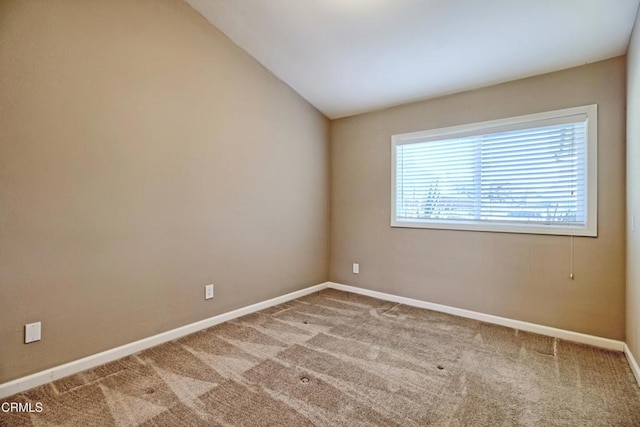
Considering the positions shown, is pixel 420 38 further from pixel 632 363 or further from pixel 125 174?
pixel 632 363

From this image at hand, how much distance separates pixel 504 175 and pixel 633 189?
0.95 m

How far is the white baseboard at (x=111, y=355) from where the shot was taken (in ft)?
6.18

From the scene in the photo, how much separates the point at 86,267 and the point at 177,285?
0.70 metres

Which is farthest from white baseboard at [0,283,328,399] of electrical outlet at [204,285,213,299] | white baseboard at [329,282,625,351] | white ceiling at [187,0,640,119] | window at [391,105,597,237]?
white ceiling at [187,0,640,119]

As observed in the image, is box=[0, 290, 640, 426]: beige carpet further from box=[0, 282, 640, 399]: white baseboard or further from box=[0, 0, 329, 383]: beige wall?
box=[0, 0, 329, 383]: beige wall

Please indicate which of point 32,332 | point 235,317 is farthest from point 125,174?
point 235,317

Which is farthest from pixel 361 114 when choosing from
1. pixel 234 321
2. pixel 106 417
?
pixel 106 417

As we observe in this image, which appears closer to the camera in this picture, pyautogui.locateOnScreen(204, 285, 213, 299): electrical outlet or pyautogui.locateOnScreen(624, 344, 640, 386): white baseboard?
pyautogui.locateOnScreen(624, 344, 640, 386): white baseboard

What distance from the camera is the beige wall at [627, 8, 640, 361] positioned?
2.06m

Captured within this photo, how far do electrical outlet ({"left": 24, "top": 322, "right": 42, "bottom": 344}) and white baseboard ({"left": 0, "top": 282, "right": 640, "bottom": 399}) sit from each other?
0.72 feet

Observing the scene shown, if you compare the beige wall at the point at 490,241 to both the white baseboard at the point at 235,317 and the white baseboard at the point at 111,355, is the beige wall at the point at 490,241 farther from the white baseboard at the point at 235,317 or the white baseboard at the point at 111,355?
the white baseboard at the point at 111,355

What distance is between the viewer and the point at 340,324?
9.95 ft

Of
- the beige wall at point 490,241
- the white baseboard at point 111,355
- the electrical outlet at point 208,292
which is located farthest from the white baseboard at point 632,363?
the electrical outlet at point 208,292

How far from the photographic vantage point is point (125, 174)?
235 centimetres
